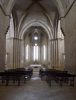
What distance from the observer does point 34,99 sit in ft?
23.5

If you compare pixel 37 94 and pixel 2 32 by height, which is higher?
pixel 2 32

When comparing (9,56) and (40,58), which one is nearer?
(9,56)

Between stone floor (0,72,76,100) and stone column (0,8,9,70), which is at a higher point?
stone column (0,8,9,70)

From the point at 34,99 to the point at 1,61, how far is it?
965 centimetres

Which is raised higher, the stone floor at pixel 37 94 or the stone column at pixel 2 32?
the stone column at pixel 2 32

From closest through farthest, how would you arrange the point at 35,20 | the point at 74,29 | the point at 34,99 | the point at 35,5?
the point at 34,99, the point at 74,29, the point at 35,5, the point at 35,20

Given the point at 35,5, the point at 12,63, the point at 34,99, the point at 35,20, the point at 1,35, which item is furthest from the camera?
the point at 35,20

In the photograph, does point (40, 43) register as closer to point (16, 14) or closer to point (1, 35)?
point (16, 14)

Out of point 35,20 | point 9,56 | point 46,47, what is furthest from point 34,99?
point 46,47

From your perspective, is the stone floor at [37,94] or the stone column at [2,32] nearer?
the stone floor at [37,94]

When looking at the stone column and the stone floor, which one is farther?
the stone column

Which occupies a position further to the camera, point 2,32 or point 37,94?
point 2,32

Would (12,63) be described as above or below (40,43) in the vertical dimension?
below

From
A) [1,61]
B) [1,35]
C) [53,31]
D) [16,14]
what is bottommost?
[1,61]
